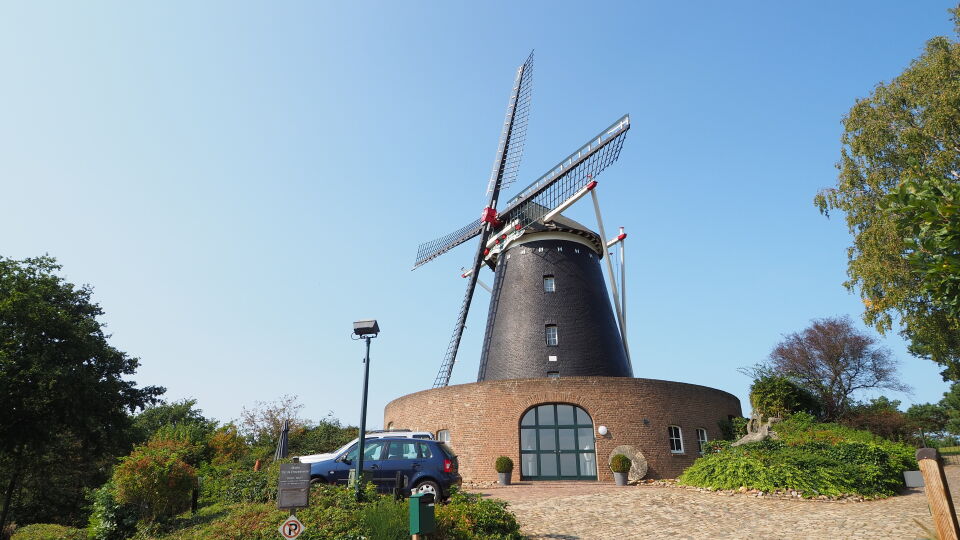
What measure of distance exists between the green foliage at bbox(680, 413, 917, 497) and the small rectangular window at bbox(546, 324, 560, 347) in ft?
23.5

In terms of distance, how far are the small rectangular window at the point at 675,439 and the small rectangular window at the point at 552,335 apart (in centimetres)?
510

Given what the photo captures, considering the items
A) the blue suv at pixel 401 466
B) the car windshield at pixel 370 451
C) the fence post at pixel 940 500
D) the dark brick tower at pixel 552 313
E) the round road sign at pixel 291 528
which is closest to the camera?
the fence post at pixel 940 500

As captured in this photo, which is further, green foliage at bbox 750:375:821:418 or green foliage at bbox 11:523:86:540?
green foliage at bbox 750:375:821:418

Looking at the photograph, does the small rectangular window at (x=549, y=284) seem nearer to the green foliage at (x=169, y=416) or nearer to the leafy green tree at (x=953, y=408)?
the green foliage at (x=169, y=416)

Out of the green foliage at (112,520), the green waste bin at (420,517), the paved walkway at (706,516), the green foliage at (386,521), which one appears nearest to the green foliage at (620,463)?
the paved walkway at (706,516)

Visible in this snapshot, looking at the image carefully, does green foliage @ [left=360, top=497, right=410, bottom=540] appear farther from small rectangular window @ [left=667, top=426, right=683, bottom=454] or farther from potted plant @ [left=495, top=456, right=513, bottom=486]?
small rectangular window @ [left=667, top=426, right=683, bottom=454]

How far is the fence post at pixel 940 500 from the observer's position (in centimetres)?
376

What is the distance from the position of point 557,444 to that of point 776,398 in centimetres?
1105

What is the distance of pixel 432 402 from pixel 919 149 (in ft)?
58.3

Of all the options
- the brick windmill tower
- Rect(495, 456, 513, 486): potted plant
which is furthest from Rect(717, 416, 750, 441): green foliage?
Rect(495, 456, 513, 486): potted plant

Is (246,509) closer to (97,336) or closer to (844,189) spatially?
(97,336)

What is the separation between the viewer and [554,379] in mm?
18594

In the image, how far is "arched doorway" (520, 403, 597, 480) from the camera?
59.3 ft

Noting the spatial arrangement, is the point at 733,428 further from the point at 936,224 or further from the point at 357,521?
the point at 357,521
